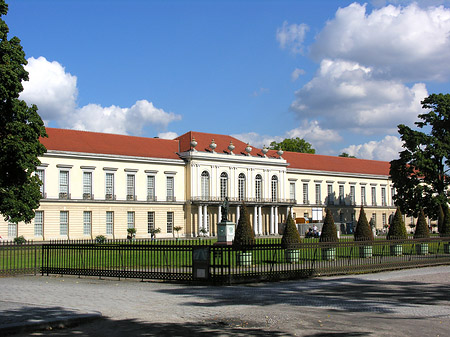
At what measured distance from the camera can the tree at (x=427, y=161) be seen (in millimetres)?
59062

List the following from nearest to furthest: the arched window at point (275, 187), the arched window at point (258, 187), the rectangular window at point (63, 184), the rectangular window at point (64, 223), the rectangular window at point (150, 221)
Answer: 1. the rectangular window at point (64, 223)
2. the rectangular window at point (63, 184)
3. the rectangular window at point (150, 221)
4. the arched window at point (258, 187)
5. the arched window at point (275, 187)

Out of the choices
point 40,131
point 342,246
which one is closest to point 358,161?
point 40,131

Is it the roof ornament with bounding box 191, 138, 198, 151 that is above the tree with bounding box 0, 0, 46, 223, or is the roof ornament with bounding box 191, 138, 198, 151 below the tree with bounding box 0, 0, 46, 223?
above

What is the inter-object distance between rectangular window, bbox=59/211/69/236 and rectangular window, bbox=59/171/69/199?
1.75m

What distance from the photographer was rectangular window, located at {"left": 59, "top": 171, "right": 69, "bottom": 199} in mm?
58844

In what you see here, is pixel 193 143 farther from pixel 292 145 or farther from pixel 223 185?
pixel 292 145

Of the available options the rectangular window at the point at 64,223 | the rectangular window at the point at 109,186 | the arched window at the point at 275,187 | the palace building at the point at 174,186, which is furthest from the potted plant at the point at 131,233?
the arched window at the point at 275,187

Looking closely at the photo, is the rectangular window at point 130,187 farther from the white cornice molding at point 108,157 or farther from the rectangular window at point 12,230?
the rectangular window at point 12,230

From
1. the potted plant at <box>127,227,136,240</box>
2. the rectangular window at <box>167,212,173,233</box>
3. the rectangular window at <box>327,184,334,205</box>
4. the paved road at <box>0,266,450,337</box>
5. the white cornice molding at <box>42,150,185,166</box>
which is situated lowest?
the paved road at <box>0,266,450,337</box>

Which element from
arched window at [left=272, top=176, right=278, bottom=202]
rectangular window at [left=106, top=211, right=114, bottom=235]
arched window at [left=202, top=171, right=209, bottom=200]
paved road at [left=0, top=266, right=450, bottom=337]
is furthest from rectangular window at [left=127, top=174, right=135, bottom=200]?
paved road at [left=0, top=266, right=450, bottom=337]

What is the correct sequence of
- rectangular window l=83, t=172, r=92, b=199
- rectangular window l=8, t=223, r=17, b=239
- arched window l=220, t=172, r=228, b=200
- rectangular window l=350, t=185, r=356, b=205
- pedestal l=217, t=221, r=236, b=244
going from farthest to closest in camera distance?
rectangular window l=350, t=185, r=356, b=205, arched window l=220, t=172, r=228, b=200, rectangular window l=83, t=172, r=92, b=199, rectangular window l=8, t=223, r=17, b=239, pedestal l=217, t=221, r=236, b=244

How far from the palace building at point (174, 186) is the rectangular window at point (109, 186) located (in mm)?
108

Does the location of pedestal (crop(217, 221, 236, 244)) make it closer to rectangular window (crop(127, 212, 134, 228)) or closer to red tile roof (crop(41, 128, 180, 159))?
red tile roof (crop(41, 128, 180, 159))

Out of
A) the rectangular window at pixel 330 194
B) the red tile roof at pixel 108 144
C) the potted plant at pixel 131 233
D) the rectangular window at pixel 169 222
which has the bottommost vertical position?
the potted plant at pixel 131 233
